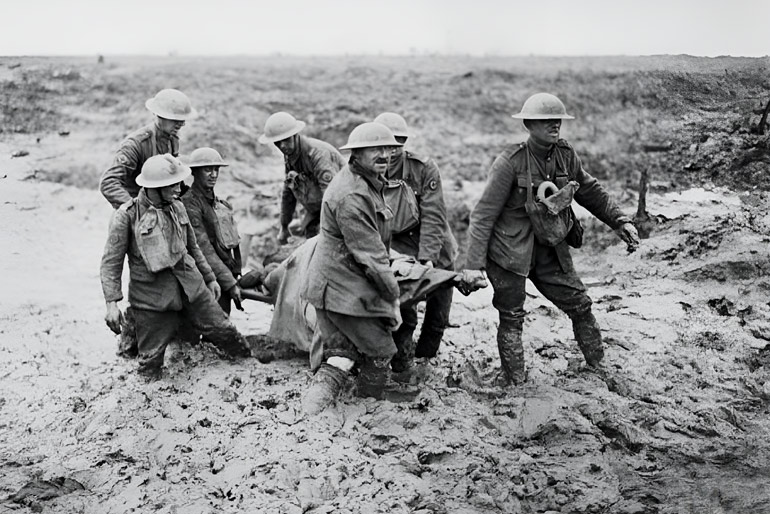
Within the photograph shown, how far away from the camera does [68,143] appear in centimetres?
1022

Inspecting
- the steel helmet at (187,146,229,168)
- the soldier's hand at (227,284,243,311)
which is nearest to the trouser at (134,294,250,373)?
the soldier's hand at (227,284,243,311)

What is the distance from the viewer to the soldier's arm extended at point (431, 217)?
539cm

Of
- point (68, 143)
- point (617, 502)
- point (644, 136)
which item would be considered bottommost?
point (617, 502)

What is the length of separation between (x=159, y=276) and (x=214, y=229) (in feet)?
2.74

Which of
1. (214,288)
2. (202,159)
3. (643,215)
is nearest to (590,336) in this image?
(643,215)

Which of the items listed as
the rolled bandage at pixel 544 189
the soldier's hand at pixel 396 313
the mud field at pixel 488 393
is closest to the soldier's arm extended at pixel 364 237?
the soldier's hand at pixel 396 313

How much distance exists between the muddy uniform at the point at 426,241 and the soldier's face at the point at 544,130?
2.87ft

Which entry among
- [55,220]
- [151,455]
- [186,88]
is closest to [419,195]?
[151,455]

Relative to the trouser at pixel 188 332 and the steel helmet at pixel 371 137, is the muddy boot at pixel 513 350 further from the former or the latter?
the trouser at pixel 188 332

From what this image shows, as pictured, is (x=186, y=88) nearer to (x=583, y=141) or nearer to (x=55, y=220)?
(x=55, y=220)

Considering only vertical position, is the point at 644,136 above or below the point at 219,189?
above

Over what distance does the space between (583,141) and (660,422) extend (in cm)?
699

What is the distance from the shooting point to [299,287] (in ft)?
18.4

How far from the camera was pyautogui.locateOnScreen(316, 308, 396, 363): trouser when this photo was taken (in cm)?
477
